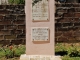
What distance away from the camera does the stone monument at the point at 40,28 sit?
696cm

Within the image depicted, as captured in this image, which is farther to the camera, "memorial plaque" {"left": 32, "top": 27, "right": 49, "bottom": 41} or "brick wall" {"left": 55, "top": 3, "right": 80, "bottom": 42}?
"brick wall" {"left": 55, "top": 3, "right": 80, "bottom": 42}

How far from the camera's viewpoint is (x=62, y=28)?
9305 millimetres

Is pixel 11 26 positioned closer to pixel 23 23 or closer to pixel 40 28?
pixel 23 23

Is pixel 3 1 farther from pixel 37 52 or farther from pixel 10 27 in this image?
pixel 37 52

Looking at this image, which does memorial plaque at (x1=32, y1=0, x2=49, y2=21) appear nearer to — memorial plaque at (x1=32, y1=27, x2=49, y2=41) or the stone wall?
memorial plaque at (x1=32, y1=27, x2=49, y2=41)

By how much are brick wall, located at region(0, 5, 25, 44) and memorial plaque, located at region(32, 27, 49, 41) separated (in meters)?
2.21

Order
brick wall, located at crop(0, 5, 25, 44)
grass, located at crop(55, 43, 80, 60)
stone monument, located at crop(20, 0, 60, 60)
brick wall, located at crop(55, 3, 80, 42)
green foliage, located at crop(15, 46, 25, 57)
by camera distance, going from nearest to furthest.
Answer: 1. stone monument, located at crop(20, 0, 60, 60)
2. grass, located at crop(55, 43, 80, 60)
3. green foliage, located at crop(15, 46, 25, 57)
4. brick wall, located at crop(0, 5, 25, 44)
5. brick wall, located at crop(55, 3, 80, 42)

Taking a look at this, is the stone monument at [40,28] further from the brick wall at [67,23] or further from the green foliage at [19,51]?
the brick wall at [67,23]

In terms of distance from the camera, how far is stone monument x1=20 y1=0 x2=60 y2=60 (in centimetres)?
696

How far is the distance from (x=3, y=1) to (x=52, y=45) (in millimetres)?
7325

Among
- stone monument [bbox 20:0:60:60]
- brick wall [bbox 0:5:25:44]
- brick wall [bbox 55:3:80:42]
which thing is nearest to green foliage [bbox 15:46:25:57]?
brick wall [bbox 0:5:25:44]

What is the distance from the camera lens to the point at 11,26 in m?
9.17

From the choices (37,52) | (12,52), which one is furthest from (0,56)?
(37,52)

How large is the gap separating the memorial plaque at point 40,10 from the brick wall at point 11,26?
2.24 meters
